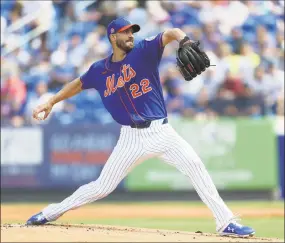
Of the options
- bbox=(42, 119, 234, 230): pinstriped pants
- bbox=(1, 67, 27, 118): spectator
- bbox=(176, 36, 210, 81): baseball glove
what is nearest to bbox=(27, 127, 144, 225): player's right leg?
bbox=(42, 119, 234, 230): pinstriped pants

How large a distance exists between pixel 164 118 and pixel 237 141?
777cm

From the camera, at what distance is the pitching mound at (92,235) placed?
18.8ft

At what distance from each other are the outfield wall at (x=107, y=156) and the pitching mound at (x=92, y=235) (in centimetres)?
702

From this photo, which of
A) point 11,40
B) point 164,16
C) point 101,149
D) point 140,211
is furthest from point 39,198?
point 164,16

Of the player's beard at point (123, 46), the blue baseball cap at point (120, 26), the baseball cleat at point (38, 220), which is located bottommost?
the baseball cleat at point (38, 220)

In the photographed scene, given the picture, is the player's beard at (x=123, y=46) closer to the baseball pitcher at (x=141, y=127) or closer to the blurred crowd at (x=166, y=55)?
the baseball pitcher at (x=141, y=127)

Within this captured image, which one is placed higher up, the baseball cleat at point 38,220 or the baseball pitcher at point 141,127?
the baseball pitcher at point 141,127

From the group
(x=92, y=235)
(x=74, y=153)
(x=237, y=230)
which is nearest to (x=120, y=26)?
(x=92, y=235)

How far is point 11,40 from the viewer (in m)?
15.4

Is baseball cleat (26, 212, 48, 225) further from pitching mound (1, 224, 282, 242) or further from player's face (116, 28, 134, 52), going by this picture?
player's face (116, 28, 134, 52)

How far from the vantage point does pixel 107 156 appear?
45.4 feet

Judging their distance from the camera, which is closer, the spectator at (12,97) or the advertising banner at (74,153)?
the advertising banner at (74,153)

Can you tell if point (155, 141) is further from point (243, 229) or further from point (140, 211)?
point (140, 211)

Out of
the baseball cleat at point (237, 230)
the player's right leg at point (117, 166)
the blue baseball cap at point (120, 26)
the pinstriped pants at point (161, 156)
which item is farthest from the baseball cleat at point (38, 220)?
the blue baseball cap at point (120, 26)
